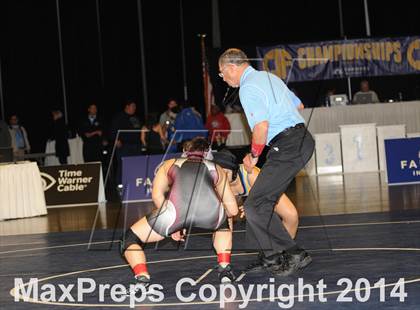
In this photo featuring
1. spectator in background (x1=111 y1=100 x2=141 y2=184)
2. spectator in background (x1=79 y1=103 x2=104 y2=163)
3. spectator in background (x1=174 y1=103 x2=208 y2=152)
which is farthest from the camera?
spectator in background (x1=79 y1=103 x2=104 y2=163)

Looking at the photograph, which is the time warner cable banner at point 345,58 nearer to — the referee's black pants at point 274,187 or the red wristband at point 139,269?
the referee's black pants at point 274,187

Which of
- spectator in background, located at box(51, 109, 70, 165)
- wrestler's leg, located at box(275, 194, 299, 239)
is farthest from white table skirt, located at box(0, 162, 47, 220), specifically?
wrestler's leg, located at box(275, 194, 299, 239)

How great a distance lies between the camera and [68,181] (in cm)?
2042

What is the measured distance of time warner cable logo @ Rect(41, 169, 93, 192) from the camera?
2033 cm

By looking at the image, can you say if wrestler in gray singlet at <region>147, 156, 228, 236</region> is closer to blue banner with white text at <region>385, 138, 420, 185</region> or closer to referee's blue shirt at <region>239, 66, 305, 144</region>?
referee's blue shirt at <region>239, 66, 305, 144</region>

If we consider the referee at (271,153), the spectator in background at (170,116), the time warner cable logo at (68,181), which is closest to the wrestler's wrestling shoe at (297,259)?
the referee at (271,153)

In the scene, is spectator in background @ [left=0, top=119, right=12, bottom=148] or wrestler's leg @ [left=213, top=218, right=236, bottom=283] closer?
wrestler's leg @ [left=213, top=218, right=236, bottom=283]

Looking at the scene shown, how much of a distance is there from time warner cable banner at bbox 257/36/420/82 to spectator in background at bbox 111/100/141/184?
598 centimetres

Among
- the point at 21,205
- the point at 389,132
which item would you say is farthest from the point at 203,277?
the point at 389,132

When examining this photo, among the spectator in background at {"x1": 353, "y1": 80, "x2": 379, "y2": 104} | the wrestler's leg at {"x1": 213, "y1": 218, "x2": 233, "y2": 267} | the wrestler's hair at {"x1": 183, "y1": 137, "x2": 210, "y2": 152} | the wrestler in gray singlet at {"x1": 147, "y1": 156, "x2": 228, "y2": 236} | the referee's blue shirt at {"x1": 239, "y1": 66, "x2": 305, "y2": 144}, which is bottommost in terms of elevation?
the wrestler's leg at {"x1": 213, "y1": 218, "x2": 233, "y2": 267}

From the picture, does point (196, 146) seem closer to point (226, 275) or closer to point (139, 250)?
point (139, 250)

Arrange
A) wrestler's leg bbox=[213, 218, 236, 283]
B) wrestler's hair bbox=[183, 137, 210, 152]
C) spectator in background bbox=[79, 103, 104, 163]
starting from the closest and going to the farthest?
wrestler's leg bbox=[213, 218, 236, 283] → wrestler's hair bbox=[183, 137, 210, 152] → spectator in background bbox=[79, 103, 104, 163]

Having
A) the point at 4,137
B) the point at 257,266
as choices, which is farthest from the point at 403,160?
the point at 257,266

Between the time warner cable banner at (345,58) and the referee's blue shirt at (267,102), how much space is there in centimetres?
1725
